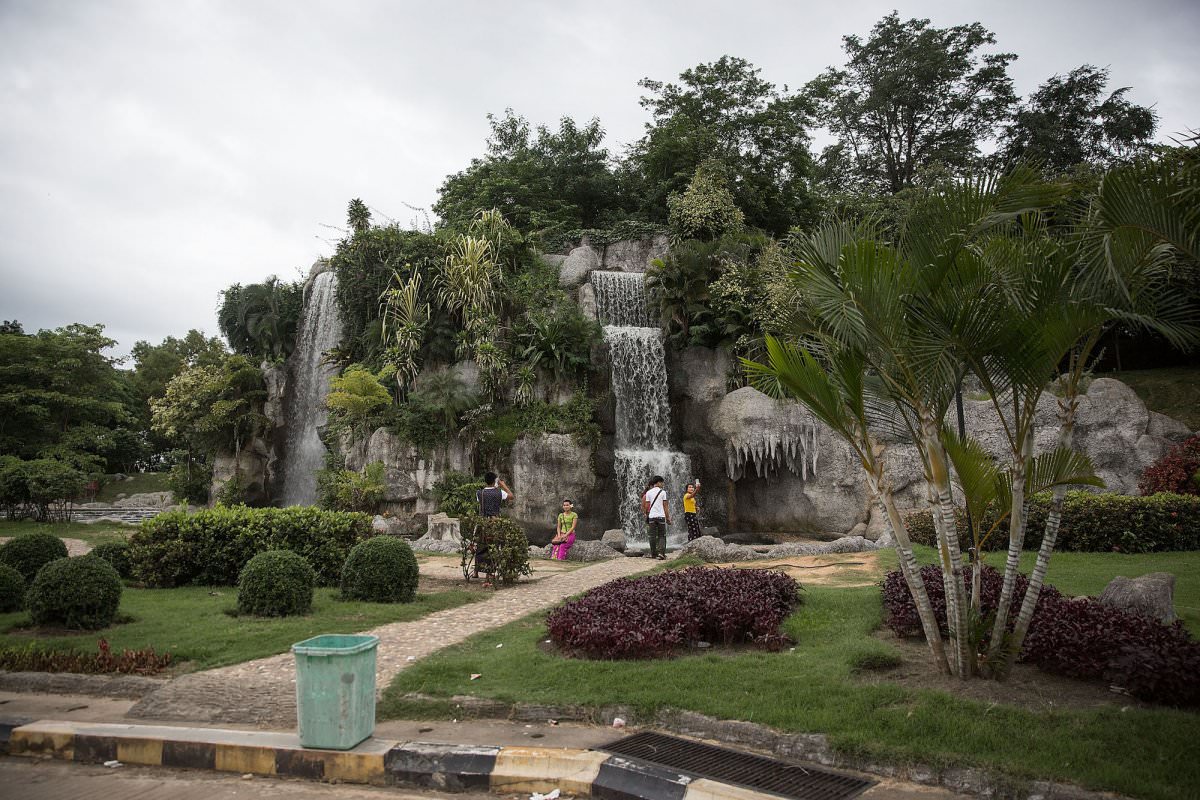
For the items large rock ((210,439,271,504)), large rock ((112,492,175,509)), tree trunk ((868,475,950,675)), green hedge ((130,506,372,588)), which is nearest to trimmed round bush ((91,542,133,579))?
green hedge ((130,506,372,588))

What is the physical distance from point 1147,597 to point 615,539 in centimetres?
1344

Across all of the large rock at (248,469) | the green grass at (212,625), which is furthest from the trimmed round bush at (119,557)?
the large rock at (248,469)

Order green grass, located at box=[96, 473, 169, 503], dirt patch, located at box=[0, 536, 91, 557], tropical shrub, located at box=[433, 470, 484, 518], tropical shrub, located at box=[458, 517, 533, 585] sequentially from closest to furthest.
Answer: tropical shrub, located at box=[458, 517, 533, 585] → dirt patch, located at box=[0, 536, 91, 557] → tropical shrub, located at box=[433, 470, 484, 518] → green grass, located at box=[96, 473, 169, 503]

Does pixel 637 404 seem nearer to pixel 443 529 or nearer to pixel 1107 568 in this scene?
pixel 443 529

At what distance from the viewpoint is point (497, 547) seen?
1218 centimetres

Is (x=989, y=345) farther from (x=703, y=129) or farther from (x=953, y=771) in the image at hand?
(x=703, y=129)

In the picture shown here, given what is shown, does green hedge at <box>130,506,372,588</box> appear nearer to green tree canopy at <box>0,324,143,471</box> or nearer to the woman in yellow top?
the woman in yellow top

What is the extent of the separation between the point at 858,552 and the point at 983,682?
33.5ft

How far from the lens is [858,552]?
15.5 m

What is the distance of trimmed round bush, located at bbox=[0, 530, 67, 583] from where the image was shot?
10805 millimetres

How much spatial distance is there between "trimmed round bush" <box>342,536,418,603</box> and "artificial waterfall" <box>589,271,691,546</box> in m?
10.9

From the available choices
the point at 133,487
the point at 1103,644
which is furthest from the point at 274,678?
the point at 133,487

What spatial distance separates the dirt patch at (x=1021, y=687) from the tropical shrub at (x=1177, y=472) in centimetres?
1239

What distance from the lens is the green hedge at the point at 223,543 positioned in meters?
11.5
